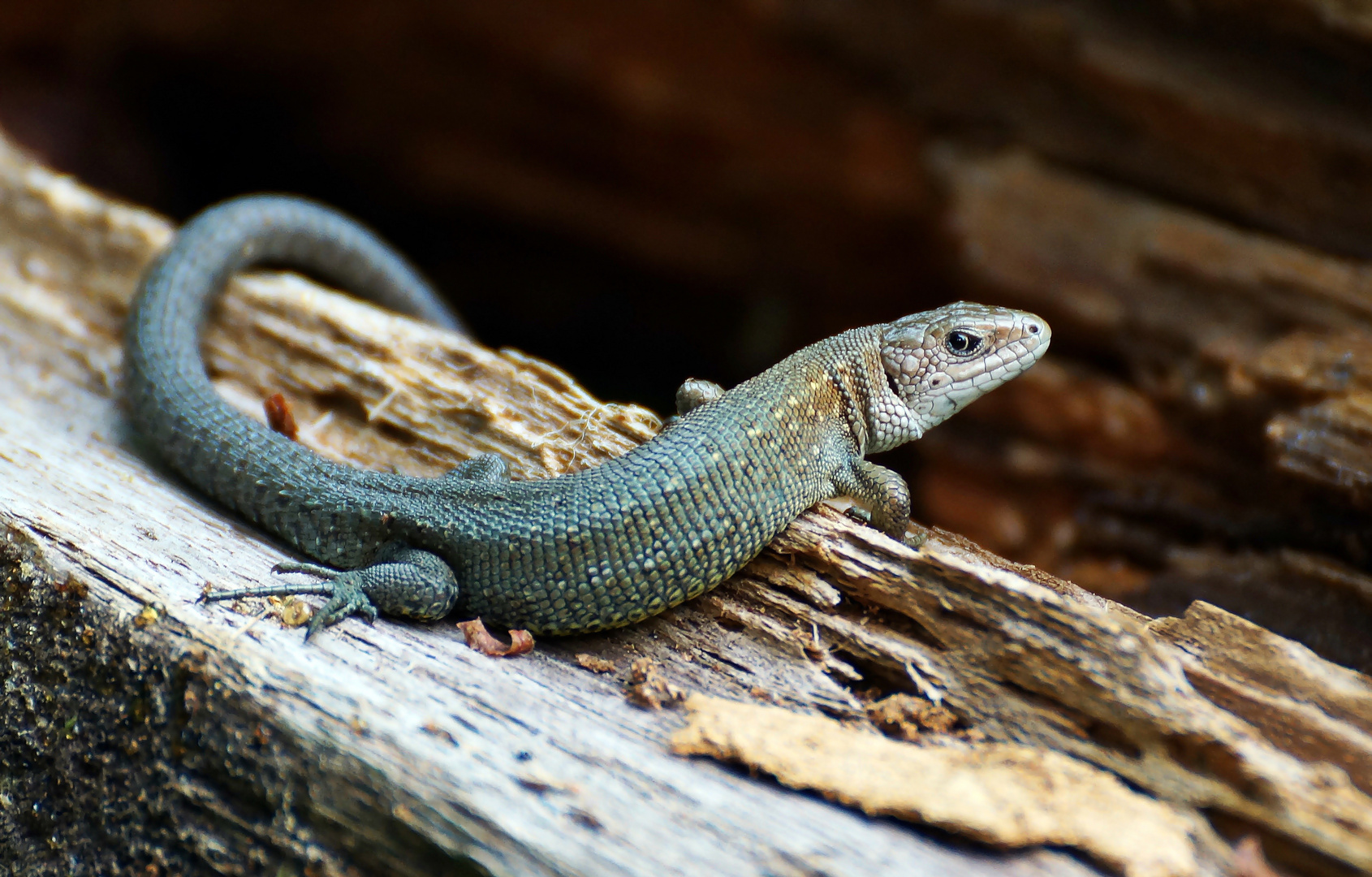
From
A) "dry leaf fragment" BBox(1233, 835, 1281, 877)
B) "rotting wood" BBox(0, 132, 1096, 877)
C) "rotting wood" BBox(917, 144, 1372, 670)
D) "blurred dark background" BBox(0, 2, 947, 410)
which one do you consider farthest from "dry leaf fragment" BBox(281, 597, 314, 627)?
"blurred dark background" BBox(0, 2, 947, 410)

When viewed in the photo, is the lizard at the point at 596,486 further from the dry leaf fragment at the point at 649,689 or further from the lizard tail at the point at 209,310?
the dry leaf fragment at the point at 649,689

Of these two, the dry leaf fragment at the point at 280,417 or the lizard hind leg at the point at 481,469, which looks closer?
the lizard hind leg at the point at 481,469

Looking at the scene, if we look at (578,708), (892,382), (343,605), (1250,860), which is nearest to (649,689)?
(578,708)

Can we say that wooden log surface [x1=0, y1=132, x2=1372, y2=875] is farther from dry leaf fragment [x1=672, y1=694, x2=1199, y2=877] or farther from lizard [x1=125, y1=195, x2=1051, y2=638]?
lizard [x1=125, y1=195, x2=1051, y2=638]

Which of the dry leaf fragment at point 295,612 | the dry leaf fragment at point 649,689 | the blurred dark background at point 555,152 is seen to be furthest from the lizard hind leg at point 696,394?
the blurred dark background at point 555,152

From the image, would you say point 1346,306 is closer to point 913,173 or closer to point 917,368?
point 917,368

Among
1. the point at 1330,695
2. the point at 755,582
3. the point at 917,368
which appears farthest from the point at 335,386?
the point at 1330,695
